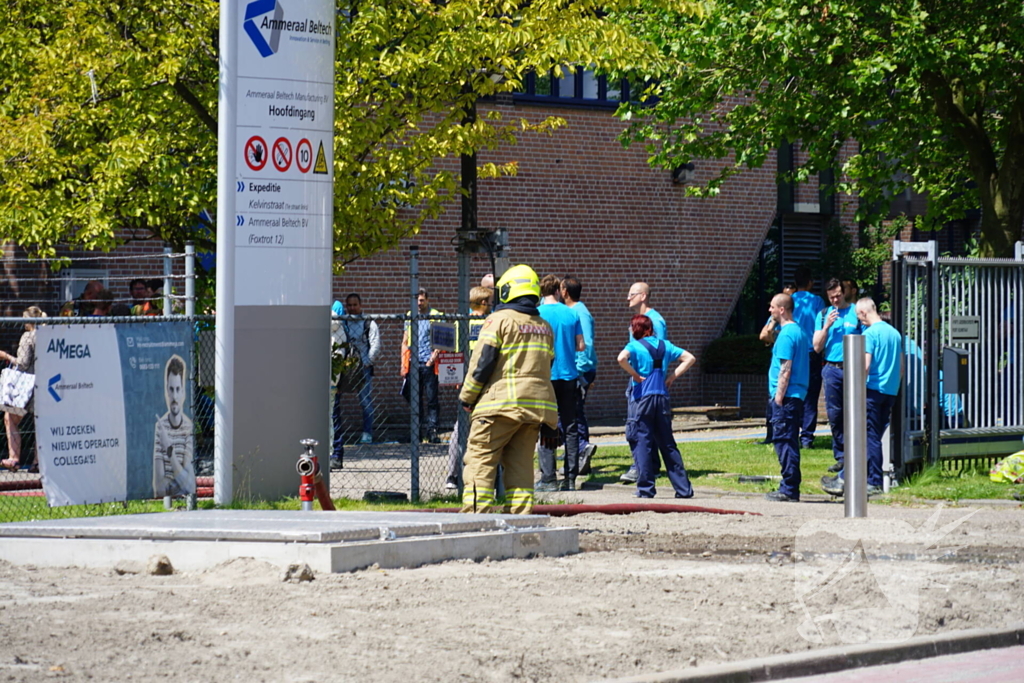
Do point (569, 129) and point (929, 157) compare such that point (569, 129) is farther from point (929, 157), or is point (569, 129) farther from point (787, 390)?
point (787, 390)

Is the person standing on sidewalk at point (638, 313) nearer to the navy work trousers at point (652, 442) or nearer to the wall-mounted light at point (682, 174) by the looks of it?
the navy work trousers at point (652, 442)

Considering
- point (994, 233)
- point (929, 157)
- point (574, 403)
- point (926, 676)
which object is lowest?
point (926, 676)

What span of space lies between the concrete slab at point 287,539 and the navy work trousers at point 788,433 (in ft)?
12.2

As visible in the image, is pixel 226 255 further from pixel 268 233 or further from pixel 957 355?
pixel 957 355

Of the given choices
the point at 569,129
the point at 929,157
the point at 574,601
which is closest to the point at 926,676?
the point at 574,601

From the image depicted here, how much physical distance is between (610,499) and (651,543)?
110 inches

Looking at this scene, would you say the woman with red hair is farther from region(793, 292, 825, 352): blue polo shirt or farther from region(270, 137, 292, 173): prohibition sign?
region(793, 292, 825, 352): blue polo shirt

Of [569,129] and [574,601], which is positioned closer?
[574,601]

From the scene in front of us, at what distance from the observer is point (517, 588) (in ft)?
25.4

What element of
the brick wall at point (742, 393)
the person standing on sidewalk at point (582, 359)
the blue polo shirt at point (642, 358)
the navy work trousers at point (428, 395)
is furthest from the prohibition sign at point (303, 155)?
the brick wall at point (742, 393)

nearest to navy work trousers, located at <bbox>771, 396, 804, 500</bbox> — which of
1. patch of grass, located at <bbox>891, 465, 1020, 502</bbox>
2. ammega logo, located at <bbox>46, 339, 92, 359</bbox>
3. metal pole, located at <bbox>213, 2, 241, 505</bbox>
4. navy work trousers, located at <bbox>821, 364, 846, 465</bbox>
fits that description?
patch of grass, located at <bbox>891, 465, 1020, 502</bbox>

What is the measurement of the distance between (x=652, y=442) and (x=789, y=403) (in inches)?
51.2

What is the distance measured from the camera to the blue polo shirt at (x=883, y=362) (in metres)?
13.0

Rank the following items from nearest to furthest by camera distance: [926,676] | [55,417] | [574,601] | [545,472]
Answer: [926,676] < [574,601] < [55,417] < [545,472]
